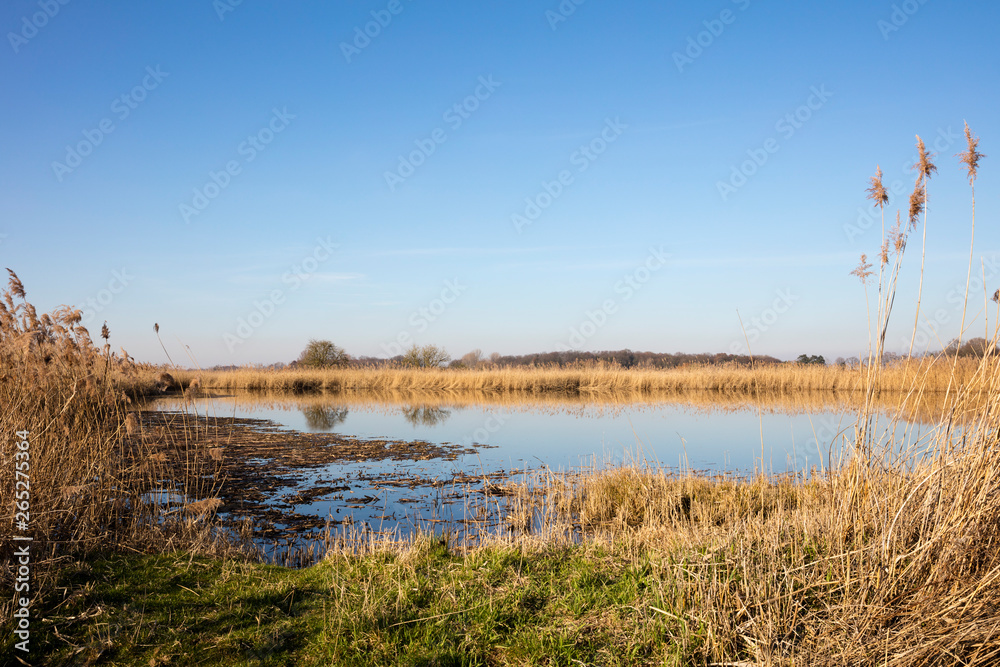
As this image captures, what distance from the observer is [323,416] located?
19734 mm

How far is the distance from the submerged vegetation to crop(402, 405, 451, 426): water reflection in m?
12.2

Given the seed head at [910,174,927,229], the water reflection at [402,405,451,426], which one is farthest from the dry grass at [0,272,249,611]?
the water reflection at [402,405,451,426]

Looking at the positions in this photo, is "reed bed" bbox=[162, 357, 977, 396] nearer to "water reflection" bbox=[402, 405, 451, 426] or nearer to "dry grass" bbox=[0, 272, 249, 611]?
"water reflection" bbox=[402, 405, 451, 426]

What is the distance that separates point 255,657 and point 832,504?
11.5 feet

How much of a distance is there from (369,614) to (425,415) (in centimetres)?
1649

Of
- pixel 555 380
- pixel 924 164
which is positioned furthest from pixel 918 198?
pixel 555 380

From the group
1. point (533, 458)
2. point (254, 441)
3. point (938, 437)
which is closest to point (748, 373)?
point (533, 458)

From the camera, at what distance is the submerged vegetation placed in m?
2.79

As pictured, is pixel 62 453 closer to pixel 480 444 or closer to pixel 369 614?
pixel 369 614

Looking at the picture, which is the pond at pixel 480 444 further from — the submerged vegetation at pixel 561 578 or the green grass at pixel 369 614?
the green grass at pixel 369 614

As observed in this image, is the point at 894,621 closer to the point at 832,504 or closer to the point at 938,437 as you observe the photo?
the point at 832,504

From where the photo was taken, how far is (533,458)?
1133cm

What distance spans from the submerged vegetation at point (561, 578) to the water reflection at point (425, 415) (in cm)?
1224

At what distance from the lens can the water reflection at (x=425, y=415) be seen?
1778 centimetres
